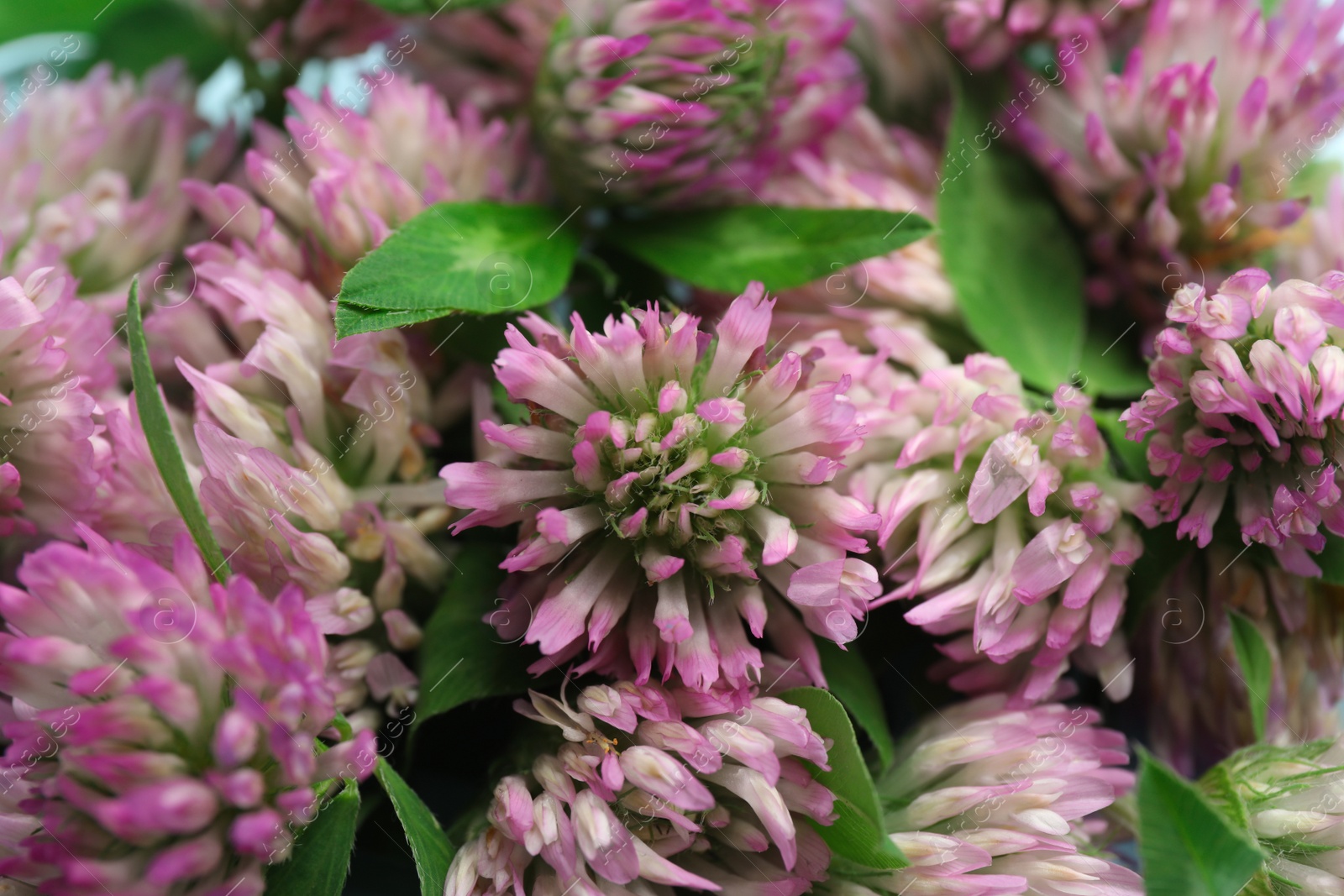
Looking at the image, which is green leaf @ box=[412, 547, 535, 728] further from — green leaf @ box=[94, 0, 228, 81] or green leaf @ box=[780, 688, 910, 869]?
green leaf @ box=[94, 0, 228, 81]

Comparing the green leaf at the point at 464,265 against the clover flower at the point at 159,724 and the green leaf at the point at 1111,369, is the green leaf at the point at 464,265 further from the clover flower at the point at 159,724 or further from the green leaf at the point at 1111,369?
the green leaf at the point at 1111,369

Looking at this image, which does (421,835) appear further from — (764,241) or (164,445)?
(764,241)

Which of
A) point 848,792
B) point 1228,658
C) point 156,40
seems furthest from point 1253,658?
point 156,40

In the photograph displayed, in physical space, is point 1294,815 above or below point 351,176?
below

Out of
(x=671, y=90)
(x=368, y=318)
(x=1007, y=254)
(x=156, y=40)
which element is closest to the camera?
(x=368, y=318)

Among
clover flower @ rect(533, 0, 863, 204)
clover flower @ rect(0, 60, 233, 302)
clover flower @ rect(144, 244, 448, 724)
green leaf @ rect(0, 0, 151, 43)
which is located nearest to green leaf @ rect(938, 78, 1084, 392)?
clover flower @ rect(533, 0, 863, 204)

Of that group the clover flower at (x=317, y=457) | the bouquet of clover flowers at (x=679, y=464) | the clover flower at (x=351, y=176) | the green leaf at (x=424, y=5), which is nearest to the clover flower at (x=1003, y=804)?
the bouquet of clover flowers at (x=679, y=464)
